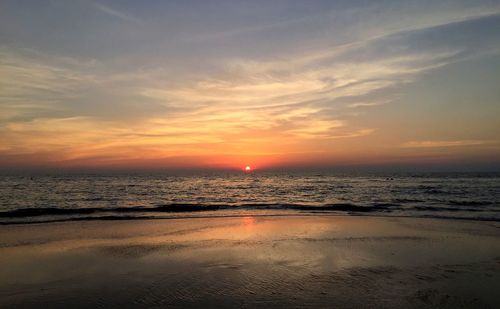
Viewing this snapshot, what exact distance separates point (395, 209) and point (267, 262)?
1892 cm

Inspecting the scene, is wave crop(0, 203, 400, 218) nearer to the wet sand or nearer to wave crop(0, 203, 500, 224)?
wave crop(0, 203, 500, 224)

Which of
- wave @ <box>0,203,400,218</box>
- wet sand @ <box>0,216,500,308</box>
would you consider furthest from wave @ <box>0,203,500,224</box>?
wet sand @ <box>0,216,500,308</box>

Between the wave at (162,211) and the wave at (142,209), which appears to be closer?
the wave at (162,211)

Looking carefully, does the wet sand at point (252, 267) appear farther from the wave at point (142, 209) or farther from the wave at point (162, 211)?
the wave at point (142, 209)

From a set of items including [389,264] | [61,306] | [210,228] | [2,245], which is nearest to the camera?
[61,306]

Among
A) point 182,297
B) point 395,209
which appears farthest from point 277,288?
point 395,209

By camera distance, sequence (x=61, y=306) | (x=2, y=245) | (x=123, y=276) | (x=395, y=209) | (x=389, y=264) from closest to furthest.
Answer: (x=61, y=306)
(x=123, y=276)
(x=389, y=264)
(x=2, y=245)
(x=395, y=209)

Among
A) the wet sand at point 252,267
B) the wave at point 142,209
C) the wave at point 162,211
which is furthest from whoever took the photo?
the wave at point 142,209

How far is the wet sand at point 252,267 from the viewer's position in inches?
279

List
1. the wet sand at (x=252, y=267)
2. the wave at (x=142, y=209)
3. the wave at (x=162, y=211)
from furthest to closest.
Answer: the wave at (x=142, y=209), the wave at (x=162, y=211), the wet sand at (x=252, y=267)

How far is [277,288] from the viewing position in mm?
7621

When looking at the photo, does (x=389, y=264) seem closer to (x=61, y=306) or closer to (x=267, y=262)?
(x=267, y=262)

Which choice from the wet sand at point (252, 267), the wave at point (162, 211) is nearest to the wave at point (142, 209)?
the wave at point (162, 211)

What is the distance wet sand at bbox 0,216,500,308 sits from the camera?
279 inches
